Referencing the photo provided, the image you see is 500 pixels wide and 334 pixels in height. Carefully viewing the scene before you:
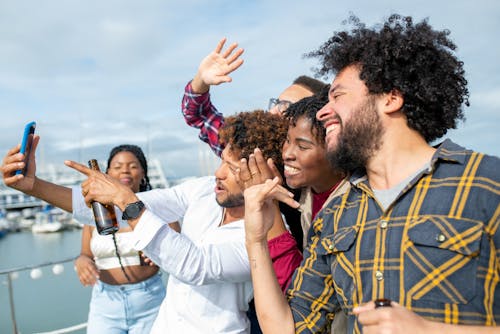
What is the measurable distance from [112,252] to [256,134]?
203 cm

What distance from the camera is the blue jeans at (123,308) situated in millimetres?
3385

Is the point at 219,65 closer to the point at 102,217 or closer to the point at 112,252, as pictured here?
the point at 102,217

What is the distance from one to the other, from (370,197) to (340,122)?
1.04 ft

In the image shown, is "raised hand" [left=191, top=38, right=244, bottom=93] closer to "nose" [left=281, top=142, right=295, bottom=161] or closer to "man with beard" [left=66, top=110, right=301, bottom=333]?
"man with beard" [left=66, top=110, right=301, bottom=333]

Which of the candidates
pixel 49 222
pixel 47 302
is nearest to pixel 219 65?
pixel 47 302

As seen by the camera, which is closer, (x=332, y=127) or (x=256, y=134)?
(x=332, y=127)

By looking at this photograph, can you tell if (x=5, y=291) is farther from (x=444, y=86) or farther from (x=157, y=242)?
(x=444, y=86)

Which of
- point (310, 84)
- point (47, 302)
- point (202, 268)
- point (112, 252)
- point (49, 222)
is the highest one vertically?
point (310, 84)

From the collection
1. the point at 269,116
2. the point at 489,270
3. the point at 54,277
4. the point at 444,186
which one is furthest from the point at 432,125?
the point at 54,277

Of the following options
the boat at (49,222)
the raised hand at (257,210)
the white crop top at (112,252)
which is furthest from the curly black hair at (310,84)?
the boat at (49,222)

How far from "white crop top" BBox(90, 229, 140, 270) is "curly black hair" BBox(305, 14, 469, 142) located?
2.64 metres

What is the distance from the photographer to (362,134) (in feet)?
5.40

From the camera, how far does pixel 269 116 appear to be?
99.5 inches

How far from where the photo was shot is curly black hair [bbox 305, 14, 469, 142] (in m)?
1.66
